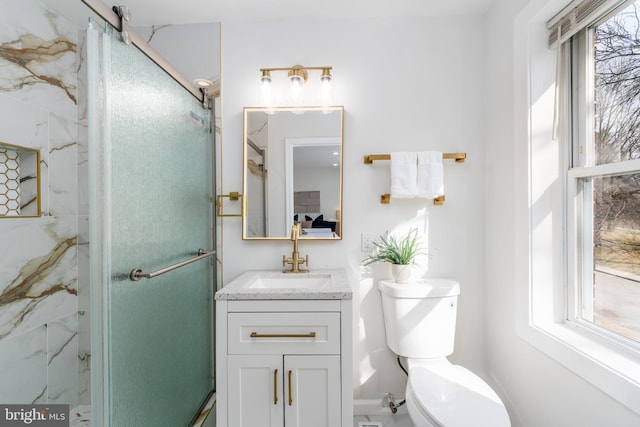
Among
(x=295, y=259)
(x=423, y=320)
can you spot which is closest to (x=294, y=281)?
(x=295, y=259)

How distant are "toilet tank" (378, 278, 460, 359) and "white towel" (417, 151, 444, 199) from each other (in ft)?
1.70

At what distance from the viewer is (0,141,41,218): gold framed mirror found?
137 cm

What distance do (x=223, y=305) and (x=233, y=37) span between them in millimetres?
1543

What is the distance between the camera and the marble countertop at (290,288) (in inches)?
50.2

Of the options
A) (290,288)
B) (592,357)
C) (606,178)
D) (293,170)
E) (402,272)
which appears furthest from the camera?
(293,170)

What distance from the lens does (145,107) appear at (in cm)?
118

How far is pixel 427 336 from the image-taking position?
1.53 meters

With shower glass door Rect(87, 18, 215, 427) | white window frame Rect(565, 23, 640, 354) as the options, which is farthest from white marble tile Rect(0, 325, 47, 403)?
white window frame Rect(565, 23, 640, 354)

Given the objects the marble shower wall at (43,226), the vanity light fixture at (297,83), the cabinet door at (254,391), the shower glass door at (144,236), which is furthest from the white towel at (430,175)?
the marble shower wall at (43,226)

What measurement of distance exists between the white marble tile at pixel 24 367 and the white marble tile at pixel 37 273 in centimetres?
5

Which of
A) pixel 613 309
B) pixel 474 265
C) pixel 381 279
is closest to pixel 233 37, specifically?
pixel 381 279

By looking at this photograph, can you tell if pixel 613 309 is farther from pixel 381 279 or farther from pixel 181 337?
pixel 181 337

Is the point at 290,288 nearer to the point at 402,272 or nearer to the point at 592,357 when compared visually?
the point at 402,272

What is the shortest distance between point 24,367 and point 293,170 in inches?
63.7
